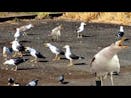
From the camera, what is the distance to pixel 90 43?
39.9 feet

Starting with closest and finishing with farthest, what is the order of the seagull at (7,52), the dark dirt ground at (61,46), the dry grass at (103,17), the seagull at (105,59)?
the seagull at (105,59)
the dark dirt ground at (61,46)
the seagull at (7,52)
the dry grass at (103,17)

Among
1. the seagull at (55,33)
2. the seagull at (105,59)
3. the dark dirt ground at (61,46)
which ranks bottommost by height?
the dark dirt ground at (61,46)

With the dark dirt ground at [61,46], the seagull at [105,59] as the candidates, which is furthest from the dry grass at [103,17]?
the seagull at [105,59]

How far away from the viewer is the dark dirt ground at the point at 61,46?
750cm

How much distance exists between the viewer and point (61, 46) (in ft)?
39.0

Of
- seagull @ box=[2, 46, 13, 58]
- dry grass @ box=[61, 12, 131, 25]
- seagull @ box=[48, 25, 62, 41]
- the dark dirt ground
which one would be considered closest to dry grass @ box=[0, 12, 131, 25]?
dry grass @ box=[61, 12, 131, 25]

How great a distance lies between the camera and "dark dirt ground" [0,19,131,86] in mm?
7500

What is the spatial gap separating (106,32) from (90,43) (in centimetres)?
205

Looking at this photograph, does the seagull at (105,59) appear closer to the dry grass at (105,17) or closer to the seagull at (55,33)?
the seagull at (55,33)

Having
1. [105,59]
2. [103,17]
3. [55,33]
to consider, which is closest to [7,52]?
[55,33]

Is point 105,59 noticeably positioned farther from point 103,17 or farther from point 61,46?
point 103,17
